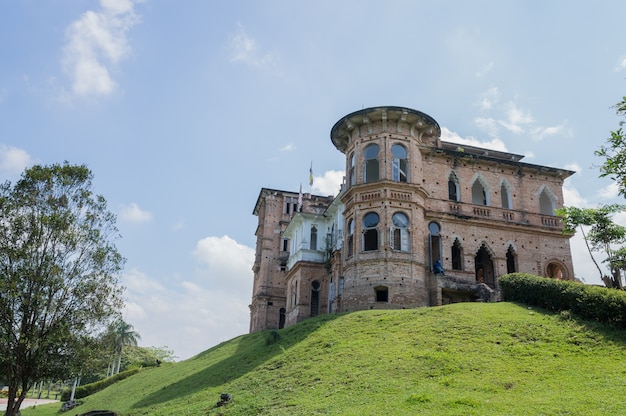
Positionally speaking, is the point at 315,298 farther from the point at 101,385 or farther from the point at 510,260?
the point at 101,385

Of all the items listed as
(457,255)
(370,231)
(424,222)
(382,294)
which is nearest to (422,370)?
(382,294)

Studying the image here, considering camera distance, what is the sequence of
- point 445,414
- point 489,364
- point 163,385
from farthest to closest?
1. point 163,385
2. point 489,364
3. point 445,414

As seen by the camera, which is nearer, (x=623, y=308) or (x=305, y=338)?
(x=623, y=308)

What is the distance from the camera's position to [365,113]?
33.0 m

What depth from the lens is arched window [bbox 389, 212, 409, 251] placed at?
30.8m

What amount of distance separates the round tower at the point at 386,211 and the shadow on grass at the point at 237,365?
3786mm

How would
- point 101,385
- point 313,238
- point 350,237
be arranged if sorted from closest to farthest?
point 350,237, point 313,238, point 101,385

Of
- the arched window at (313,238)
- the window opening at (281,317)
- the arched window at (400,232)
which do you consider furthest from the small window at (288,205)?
the arched window at (400,232)

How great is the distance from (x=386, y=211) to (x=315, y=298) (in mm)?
12594

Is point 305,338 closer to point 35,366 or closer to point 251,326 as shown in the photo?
point 35,366

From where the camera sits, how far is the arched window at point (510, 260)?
34.2 m

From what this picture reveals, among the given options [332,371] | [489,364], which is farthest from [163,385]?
[489,364]

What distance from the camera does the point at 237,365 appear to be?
23.8 metres

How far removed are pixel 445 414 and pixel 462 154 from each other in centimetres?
2474
